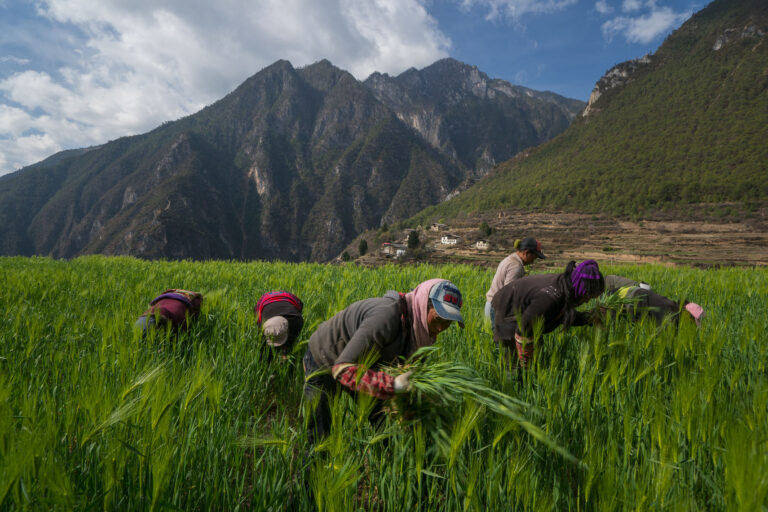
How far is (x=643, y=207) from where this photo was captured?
54375 millimetres

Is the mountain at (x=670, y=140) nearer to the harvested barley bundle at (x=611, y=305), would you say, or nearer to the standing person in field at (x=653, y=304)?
the standing person in field at (x=653, y=304)

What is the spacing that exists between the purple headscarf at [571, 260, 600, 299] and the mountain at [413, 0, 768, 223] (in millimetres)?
63936

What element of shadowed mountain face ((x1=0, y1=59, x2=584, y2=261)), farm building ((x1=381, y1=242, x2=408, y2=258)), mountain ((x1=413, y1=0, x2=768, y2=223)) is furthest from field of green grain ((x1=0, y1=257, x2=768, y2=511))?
shadowed mountain face ((x1=0, y1=59, x2=584, y2=261))

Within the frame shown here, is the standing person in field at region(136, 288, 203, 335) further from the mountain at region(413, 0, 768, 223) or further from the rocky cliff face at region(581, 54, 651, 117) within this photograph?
the rocky cliff face at region(581, 54, 651, 117)

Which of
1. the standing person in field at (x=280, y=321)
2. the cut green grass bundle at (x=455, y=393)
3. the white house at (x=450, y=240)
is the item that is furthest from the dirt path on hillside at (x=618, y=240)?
the cut green grass bundle at (x=455, y=393)

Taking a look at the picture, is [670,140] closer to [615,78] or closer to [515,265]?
[615,78]

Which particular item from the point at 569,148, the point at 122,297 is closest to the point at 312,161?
the point at 569,148

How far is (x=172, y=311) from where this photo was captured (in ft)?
10.1

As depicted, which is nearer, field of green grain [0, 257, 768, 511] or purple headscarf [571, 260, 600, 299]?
field of green grain [0, 257, 768, 511]

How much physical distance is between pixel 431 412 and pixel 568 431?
76 centimetres

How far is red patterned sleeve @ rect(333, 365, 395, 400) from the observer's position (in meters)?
1.45

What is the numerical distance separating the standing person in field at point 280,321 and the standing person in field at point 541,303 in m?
1.89

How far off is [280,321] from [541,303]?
2.27 m

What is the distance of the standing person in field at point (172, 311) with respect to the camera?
114 inches
